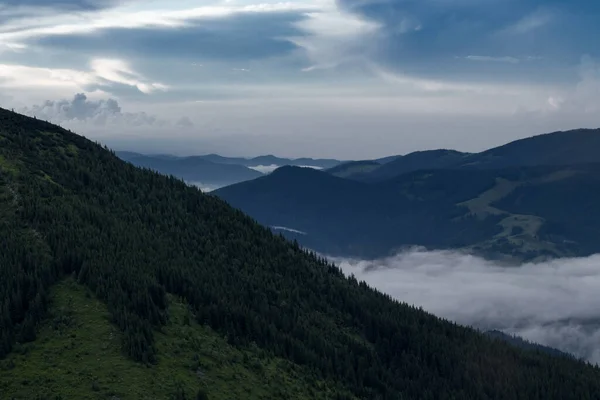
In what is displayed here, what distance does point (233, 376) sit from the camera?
386ft

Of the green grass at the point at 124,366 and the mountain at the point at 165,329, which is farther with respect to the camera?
the mountain at the point at 165,329

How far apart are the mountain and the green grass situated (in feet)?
0.99

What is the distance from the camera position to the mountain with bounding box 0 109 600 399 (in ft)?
336

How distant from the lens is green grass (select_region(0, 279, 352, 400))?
93938 mm

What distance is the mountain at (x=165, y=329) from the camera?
103 metres

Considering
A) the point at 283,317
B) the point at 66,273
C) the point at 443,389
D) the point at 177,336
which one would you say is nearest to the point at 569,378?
→ the point at 443,389

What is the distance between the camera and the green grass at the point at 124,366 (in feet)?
308

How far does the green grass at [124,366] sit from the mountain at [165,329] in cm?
30

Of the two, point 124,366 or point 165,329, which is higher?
point 165,329

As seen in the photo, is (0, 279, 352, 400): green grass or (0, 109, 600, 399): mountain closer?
(0, 279, 352, 400): green grass

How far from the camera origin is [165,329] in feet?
408

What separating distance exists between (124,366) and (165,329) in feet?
75.2

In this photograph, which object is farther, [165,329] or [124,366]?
[165,329]

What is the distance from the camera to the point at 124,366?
10169 centimetres
